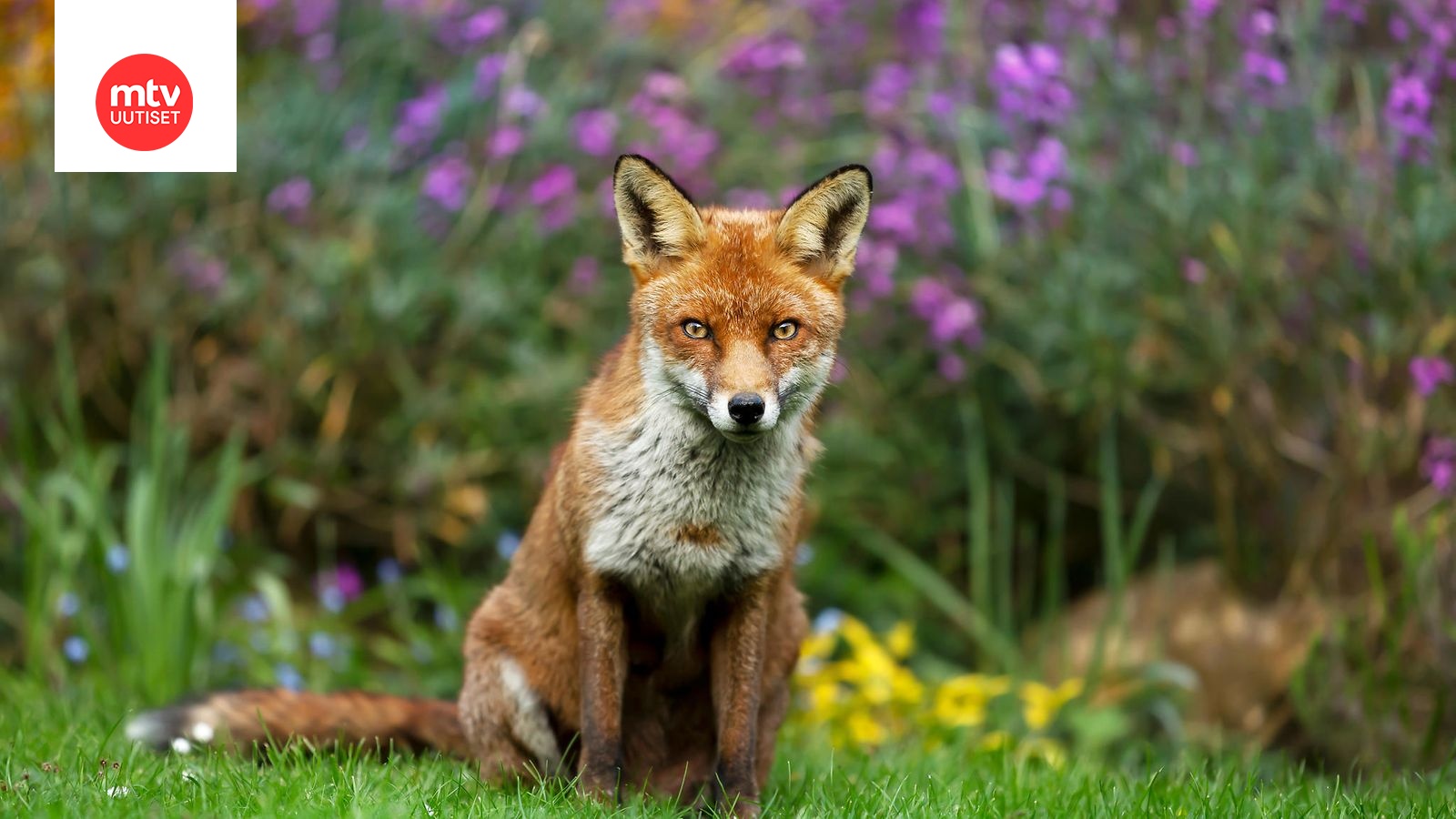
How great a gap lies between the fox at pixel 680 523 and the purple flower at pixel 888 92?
3.43m


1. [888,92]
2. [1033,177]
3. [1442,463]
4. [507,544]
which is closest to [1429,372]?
[1442,463]

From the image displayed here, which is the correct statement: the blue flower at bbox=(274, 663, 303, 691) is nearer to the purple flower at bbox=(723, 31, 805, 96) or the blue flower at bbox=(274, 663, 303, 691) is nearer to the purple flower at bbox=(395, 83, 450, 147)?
the purple flower at bbox=(395, 83, 450, 147)

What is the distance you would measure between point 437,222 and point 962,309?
9.21ft

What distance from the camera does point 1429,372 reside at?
5.26m

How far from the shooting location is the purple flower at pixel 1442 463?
5184 millimetres

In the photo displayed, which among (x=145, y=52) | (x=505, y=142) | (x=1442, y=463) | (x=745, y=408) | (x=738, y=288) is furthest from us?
(x=505, y=142)

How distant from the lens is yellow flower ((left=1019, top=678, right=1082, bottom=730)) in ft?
18.6

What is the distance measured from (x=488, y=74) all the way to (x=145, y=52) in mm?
1801

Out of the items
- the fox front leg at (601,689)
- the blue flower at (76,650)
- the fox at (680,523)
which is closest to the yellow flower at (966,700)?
the fox at (680,523)

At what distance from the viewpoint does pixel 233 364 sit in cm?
671

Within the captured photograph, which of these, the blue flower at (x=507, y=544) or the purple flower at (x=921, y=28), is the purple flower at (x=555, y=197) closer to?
the blue flower at (x=507, y=544)

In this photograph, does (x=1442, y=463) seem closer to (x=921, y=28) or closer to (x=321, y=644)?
(x=921, y=28)

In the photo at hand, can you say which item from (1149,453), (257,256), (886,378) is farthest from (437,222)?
(1149,453)

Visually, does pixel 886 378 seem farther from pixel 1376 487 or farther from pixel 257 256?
pixel 257 256
